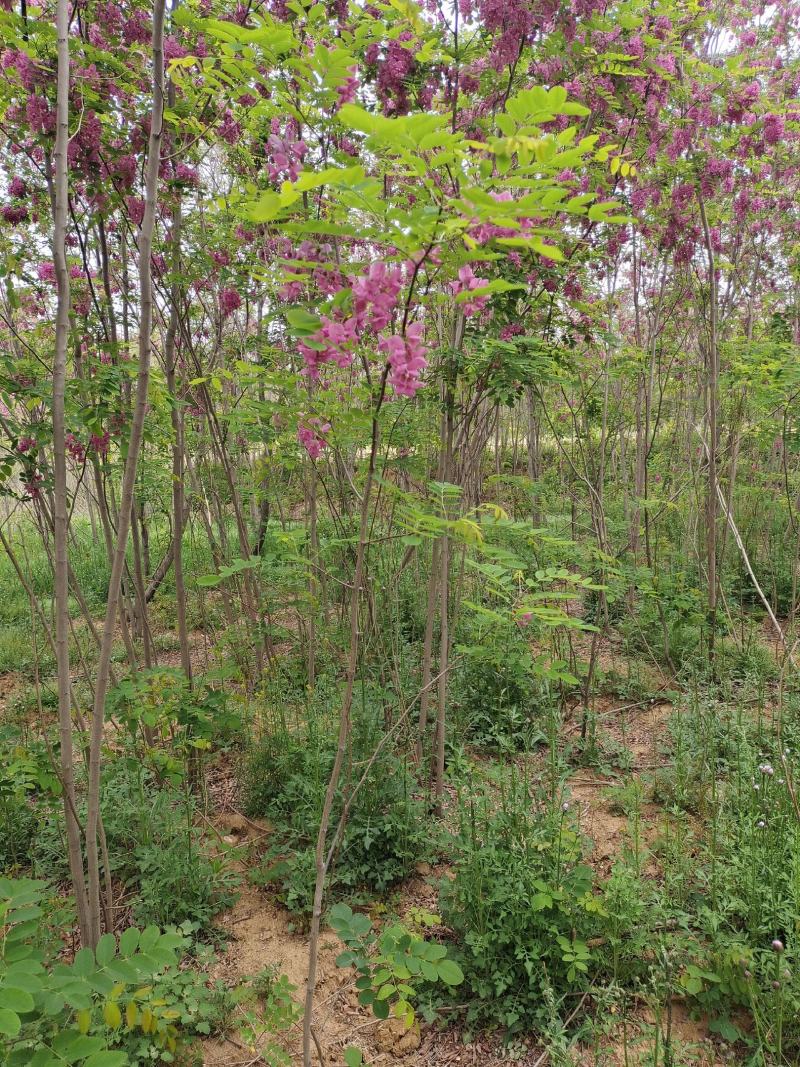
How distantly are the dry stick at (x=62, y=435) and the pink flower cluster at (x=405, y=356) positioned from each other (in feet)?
2.54

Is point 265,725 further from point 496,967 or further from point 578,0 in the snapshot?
point 578,0

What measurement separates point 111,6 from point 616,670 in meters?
4.48

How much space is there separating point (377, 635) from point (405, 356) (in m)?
2.05

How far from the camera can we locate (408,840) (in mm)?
2525

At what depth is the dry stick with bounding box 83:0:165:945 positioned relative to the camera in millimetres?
1288

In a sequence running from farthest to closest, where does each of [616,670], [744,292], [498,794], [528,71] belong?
[744,292] → [616,670] → [528,71] → [498,794]

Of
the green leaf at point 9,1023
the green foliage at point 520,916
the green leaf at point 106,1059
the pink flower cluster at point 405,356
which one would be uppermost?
the pink flower cluster at point 405,356

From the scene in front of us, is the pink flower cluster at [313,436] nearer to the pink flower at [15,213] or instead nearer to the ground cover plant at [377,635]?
the ground cover plant at [377,635]

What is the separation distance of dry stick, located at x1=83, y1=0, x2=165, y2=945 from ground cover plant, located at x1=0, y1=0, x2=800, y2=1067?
11 mm

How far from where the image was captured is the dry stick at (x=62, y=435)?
4.25 feet

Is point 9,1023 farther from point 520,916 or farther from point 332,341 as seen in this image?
point 520,916

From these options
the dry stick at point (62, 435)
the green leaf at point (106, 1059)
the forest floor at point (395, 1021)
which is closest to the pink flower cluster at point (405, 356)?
the dry stick at point (62, 435)

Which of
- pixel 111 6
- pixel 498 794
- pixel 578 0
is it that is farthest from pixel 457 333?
pixel 498 794

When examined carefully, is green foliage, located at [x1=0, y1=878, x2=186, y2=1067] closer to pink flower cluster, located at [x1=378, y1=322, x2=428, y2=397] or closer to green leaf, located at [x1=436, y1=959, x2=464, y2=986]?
green leaf, located at [x1=436, y1=959, x2=464, y2=986]
